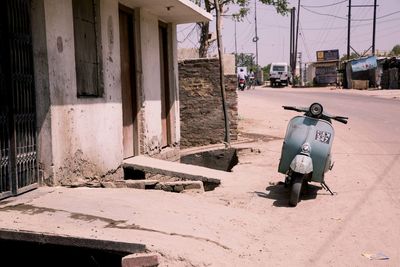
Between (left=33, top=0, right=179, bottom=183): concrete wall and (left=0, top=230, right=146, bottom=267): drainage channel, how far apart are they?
127 cm

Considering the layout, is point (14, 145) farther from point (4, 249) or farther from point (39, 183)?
point (4, 249)

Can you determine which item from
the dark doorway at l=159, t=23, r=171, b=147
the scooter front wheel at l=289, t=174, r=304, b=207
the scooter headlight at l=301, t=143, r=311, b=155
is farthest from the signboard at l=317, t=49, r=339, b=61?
the scooter front wheel at l=289, t=174, r=304, b=207

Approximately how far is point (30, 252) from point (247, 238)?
6.69 feet

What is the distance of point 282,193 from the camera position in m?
7.21

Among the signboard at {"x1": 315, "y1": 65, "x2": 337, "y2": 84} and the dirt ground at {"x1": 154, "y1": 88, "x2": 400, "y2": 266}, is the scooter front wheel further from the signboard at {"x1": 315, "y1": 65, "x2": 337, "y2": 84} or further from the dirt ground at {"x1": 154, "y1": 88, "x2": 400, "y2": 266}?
the signboard at {"x1": 315, "y1": 65, "x2": 337, "y2": 84}

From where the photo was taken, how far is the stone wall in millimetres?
12359

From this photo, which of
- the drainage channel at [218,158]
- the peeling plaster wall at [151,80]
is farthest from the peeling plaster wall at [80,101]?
the drainage channel at [218,158]

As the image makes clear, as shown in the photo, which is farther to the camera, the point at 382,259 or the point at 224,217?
the point at 224,217

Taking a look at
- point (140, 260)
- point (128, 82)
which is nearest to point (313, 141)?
point (128, 82)

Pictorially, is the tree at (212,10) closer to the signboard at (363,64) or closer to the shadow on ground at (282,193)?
the shadow on ground at (282,193)

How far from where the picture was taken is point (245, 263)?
4160 millimetres

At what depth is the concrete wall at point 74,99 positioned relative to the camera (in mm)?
5496

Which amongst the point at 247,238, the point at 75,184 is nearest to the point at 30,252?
the point at 75,184

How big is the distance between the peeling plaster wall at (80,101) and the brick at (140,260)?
237 centimetres
